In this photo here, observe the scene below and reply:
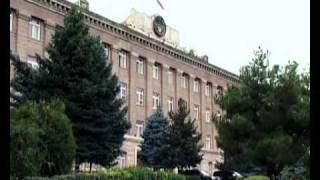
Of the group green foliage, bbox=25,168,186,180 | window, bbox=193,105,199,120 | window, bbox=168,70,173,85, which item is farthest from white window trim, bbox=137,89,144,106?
green foliage, bbox=25,168,186,180

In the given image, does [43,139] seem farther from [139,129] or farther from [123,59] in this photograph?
[139,129]

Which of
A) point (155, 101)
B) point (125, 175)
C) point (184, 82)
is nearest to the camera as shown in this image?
point (125, 175)

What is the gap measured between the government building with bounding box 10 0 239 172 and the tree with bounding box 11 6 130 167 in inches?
276

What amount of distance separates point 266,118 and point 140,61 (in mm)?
22898

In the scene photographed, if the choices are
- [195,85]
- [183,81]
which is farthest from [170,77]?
[195,85]

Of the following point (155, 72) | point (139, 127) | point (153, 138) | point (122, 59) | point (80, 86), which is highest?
point (122, 59)

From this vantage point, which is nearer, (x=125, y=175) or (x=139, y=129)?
(x=125, y=175)

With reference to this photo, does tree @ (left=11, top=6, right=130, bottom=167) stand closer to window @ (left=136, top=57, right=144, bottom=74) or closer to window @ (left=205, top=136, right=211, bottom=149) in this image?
window @ (left=136, top=57, right=144, bottom=74)

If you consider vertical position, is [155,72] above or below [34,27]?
below

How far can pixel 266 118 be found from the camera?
31.5 metres

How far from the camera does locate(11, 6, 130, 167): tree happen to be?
2831 cm
